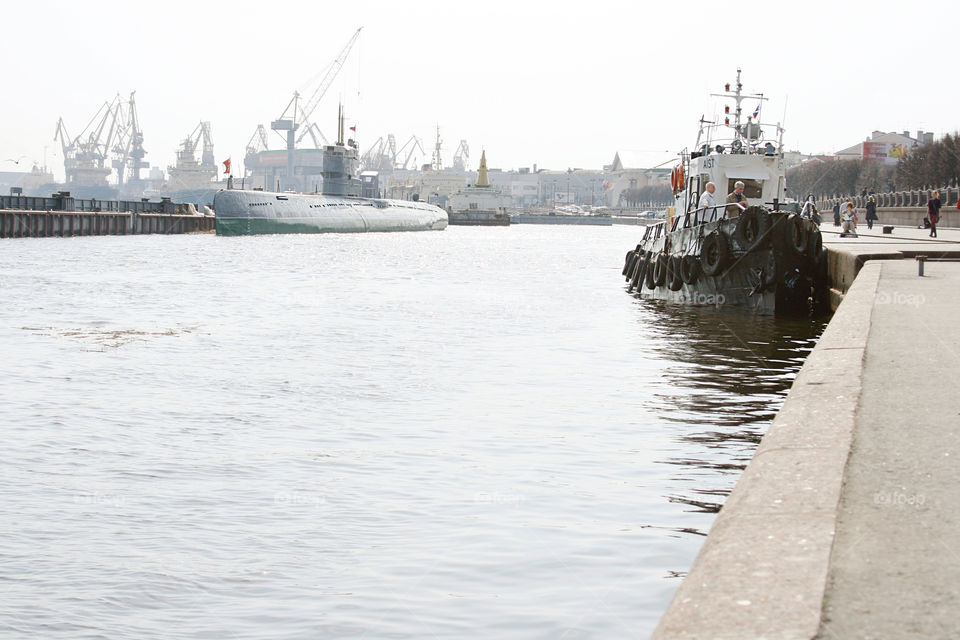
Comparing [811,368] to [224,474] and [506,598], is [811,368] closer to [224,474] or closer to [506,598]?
[506,598]

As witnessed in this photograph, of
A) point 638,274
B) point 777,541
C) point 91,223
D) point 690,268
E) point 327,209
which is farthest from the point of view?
point 327,209

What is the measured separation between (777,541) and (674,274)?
2509 centimetres

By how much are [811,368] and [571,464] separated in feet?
7.77

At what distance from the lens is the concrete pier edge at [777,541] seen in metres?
3.78

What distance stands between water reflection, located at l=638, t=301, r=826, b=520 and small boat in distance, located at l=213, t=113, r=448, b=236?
69843mm

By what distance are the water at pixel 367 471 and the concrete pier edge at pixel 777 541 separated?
1158 mm

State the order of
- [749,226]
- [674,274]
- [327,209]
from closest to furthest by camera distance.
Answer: [749,226]
[674,274]
[327,209]

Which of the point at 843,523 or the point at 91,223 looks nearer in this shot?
the point at 843,523

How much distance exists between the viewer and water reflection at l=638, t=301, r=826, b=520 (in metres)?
9.91

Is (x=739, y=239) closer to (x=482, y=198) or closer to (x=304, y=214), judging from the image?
(x=304, y=214)

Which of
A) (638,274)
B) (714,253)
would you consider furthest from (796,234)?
(638,274)

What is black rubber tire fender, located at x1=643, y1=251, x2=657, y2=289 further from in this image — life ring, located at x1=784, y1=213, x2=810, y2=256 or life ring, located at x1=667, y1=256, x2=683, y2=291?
life ring, located at x1=784, y1=213, x2=810, y2=256

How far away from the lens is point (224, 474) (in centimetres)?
1003

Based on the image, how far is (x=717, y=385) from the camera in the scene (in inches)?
612
